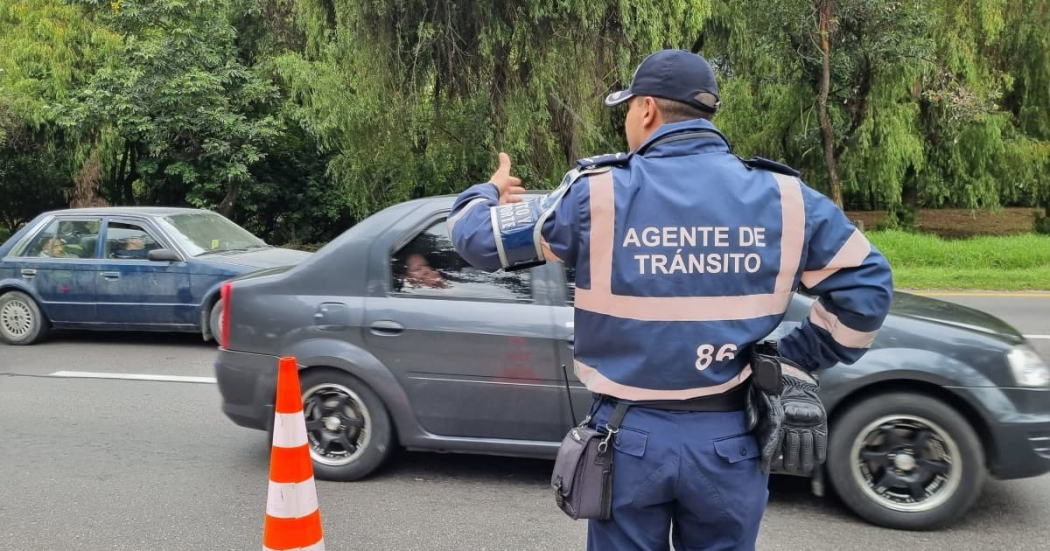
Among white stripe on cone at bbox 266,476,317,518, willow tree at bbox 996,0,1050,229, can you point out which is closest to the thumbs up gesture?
white stripe on cone at bbox 266,476,317,518

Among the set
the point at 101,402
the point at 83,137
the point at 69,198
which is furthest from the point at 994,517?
the point at 69,198

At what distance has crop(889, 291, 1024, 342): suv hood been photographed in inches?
169

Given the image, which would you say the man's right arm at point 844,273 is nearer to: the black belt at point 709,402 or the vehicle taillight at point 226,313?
the black belt at point 709,402

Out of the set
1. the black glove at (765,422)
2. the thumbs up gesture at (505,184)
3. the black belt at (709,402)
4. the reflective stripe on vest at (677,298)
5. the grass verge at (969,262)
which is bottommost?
the grass verge at (969,262)

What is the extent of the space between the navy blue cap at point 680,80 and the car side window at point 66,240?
8.60m

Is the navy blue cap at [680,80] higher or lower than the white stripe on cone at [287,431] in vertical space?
higher

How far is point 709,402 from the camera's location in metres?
2.17

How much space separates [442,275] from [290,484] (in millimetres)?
1839

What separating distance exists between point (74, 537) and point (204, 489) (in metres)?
0.75

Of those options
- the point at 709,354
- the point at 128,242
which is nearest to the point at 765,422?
the point at 709,354

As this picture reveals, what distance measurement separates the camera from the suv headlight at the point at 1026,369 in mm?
4051

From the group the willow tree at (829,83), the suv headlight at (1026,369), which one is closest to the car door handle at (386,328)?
the suv headlight at (1026,369)

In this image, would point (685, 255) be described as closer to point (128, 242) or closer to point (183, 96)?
point (128, 242)

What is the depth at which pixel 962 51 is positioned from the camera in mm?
17469
